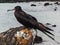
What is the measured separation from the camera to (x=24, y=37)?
34.2 feet

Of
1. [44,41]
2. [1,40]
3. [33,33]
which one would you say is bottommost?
[44,41]

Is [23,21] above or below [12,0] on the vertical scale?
above

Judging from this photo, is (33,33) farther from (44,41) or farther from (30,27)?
(44,41)

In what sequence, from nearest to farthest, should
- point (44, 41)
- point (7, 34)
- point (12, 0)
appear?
point (7, 34) → point (44, 41) → point (12, 0)

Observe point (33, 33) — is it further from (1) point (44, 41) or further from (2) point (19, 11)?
(1) point (44, 41)

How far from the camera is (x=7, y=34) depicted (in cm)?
1145

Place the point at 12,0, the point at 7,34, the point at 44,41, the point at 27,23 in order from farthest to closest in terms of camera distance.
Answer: the point at 12,0 → the point at 44,41 → the point at 7,34 → the point at 27,23

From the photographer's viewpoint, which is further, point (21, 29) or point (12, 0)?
point (12, 0)

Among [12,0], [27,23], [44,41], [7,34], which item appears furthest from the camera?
[12,0]

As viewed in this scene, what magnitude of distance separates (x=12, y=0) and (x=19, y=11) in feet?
199

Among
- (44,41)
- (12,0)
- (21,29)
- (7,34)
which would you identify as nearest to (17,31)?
(21,29)

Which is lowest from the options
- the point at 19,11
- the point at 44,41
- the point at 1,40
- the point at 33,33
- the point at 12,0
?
the point at 12,0

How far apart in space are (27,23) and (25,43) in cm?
63

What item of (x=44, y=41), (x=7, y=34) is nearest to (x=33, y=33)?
(x=7, y=34)
